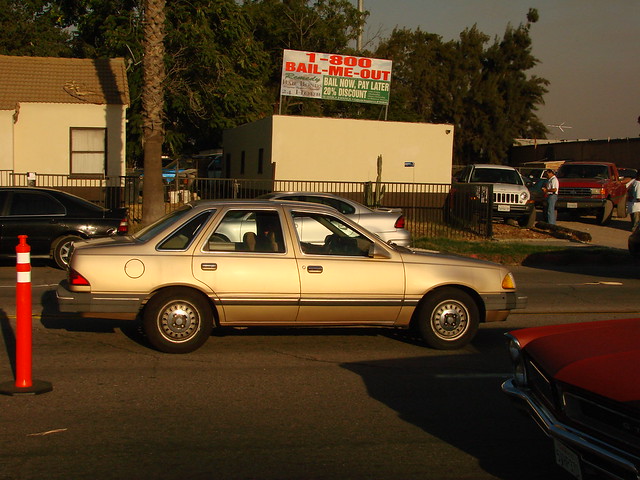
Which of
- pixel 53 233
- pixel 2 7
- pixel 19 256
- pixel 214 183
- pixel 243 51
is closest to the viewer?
pixel 19 256

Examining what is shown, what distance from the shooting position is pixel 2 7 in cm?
4253

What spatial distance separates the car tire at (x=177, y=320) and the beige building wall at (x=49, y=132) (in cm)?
1835

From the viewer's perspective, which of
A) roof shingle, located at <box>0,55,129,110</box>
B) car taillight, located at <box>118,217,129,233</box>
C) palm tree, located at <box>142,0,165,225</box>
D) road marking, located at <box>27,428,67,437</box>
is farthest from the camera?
roof shingle, located at <box>0,55,129,110</box>

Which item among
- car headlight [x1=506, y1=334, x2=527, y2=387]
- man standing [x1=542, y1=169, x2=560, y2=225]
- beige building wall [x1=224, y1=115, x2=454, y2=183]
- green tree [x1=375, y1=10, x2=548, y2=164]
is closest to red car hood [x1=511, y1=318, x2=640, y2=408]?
car headlight [x1=506, y1=334, x2=527, y2=387]

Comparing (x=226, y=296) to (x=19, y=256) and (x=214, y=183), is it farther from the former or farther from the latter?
(x=214, y=183)

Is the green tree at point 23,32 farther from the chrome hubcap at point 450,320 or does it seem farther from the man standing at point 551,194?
the chrome hubcap at point 450,320

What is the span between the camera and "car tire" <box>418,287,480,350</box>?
313 inches

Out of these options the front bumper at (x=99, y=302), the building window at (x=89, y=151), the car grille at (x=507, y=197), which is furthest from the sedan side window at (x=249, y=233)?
the building window at (x=89, y=151)

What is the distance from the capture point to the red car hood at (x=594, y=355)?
381cm

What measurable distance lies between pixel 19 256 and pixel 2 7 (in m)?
41.9

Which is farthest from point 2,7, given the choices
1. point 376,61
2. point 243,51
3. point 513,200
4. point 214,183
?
point 513,200

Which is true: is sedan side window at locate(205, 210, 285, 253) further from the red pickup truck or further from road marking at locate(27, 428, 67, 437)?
the red pickup truck

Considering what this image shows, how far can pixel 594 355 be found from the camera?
425 cm

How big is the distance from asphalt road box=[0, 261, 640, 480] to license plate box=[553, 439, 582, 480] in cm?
78
